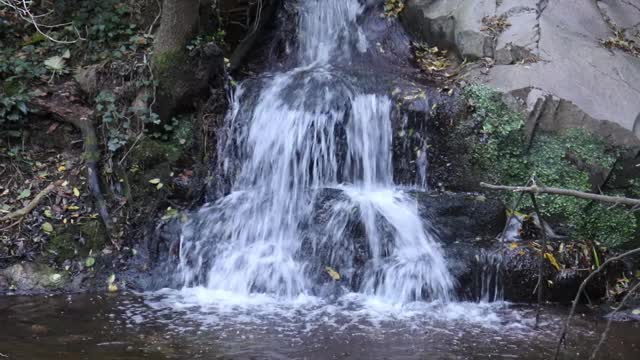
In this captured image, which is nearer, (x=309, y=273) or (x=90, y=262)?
(x=309, y=273)

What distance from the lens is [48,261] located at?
6.25m

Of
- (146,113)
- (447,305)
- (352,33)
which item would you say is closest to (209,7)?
(146,113)

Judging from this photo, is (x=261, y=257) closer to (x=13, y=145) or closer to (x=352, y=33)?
(x=13, y=145)

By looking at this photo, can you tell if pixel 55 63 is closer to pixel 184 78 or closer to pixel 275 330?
pixel 184 78

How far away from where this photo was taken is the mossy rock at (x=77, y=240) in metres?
6.35

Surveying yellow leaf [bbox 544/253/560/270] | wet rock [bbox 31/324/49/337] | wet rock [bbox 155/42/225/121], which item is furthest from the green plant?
yellow leaf [bbox 544/253/560/270]

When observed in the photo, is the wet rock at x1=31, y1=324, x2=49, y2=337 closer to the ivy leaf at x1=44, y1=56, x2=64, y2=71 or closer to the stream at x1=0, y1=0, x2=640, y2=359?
the stream at x1=0, y1=0, x2=640, y2=359

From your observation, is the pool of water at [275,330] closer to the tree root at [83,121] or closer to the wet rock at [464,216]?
the wet rock at [464,216]

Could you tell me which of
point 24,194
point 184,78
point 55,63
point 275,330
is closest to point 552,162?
point 275,330

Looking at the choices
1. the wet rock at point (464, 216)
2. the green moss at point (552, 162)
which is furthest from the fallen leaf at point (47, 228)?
the green moss at point (552, 162)

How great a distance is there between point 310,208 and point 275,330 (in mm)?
1799

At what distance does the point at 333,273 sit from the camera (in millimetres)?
6141

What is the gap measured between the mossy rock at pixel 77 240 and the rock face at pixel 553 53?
4.76 meters

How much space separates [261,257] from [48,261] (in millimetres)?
2128
